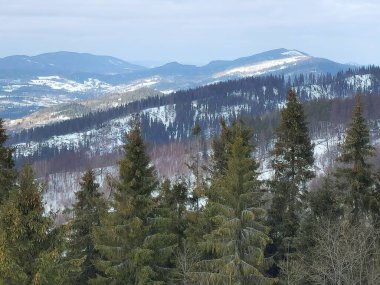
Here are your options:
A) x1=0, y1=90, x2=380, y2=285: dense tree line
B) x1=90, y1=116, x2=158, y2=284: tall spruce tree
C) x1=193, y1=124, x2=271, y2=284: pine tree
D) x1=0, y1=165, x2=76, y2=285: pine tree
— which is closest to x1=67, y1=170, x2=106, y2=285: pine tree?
x1=0, y1=90, x2=380, y2=285: dense tree line

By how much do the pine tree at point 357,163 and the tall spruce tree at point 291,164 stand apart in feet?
8.11

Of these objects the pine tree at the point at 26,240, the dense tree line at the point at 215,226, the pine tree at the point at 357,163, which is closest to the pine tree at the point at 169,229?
the dense tree line at the point at 215,226

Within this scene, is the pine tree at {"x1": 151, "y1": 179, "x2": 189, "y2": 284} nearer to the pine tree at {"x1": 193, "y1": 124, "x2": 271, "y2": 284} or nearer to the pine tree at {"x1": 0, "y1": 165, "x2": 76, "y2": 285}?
the pine tree at {"x1": 193, "y1": 124, "x2": 271, "y2": 284}

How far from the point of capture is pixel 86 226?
114ft

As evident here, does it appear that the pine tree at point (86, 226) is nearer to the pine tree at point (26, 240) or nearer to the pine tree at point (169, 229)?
the pine tree at point (169, 229)

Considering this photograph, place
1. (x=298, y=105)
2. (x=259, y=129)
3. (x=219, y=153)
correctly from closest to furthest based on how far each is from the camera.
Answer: (x=298, y=105) < (x=219, y=153) < (x=259, y=129)

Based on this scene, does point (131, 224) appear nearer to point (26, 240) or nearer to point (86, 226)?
point (26, 240)

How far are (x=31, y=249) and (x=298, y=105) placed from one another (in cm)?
1966

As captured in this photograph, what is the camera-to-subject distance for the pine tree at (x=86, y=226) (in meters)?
33.6

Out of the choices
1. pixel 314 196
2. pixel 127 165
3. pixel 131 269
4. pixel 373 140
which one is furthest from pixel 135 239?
pixel 373 140

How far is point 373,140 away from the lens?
185500 millimetres

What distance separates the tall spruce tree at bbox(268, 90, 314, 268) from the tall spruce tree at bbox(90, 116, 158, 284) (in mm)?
9597

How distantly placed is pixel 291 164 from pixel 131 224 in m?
12.1

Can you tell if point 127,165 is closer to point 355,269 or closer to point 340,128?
point 355,269
